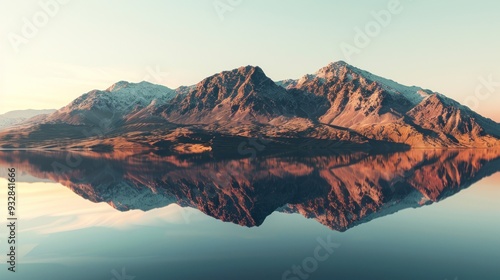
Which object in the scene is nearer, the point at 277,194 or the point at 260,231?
the point at 260,231

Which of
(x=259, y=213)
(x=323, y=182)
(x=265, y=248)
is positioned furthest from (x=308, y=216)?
(x=323, y=182)

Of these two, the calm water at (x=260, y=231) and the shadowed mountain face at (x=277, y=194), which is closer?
the calm water at (x=260, y=231)

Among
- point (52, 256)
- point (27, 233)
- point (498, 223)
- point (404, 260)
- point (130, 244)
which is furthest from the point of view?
point (498, 223)

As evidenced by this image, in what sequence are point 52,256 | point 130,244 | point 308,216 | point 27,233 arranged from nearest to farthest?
point 52,256 < point 130,244 < point 27,233 < point 308,216

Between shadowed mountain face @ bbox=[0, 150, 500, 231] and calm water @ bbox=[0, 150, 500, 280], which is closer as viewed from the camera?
calm water @ bbox=[0, 150, 500, 280]

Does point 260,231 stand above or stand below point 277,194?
below

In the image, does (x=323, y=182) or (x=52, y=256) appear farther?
(x=323, y=182)

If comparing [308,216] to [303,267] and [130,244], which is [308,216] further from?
[130,244]

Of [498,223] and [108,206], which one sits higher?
[108,206]
